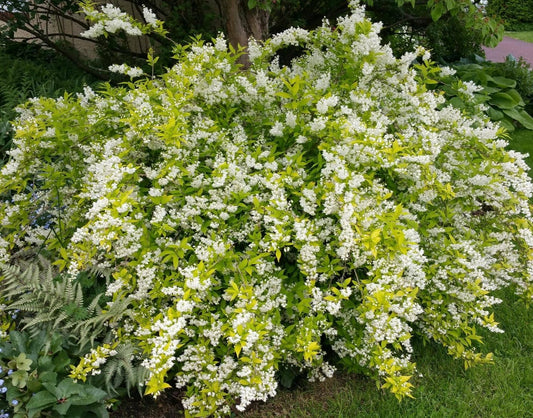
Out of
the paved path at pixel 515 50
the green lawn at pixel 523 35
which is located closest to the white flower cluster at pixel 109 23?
the paved path at pixel 515 50

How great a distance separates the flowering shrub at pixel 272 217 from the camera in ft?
7.27

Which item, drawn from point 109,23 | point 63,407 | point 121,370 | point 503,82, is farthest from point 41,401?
point 503,82

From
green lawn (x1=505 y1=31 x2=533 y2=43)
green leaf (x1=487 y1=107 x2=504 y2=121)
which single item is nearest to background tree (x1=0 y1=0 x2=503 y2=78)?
green leaf (x1=487 y1=107 x2=504 y2=121)

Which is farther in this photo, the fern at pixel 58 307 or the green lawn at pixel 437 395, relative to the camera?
the green lawn at pixel 437 395

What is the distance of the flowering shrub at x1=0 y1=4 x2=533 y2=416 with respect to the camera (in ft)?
7.27

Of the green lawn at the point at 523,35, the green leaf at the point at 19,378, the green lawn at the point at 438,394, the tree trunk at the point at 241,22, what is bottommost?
the green lawn at the point at 438,394

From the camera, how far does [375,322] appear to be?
85.9 inches

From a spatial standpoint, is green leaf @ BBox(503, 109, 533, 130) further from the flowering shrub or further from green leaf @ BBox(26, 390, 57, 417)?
green leaf @ BBox(26, 390, 57, 417)

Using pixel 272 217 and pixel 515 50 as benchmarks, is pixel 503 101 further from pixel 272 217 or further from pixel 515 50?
pixel 515 50

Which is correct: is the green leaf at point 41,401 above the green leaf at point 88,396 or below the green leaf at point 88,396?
above

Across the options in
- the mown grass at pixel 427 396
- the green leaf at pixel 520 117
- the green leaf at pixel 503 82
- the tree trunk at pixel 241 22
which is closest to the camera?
the mown grass at pixel 427 396

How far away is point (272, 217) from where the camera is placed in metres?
2.31

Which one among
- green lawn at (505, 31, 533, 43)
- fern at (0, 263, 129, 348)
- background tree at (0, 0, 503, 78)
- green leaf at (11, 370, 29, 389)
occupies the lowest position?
green leaf at (11, 370, 29, 389)

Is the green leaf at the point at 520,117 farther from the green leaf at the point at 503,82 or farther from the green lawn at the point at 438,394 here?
the green lawn at the point at 438,394
